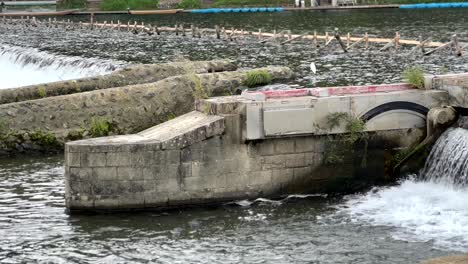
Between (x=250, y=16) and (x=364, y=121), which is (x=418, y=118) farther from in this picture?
(x=250, y=16)

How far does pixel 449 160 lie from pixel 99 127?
11.3 m

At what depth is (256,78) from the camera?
32469 millimetres

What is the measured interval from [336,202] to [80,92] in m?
12.5

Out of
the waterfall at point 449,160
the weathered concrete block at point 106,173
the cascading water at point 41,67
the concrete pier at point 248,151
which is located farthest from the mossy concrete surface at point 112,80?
the waterfall at point 449,160

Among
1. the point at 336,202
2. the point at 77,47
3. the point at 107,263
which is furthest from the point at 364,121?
the point at 77,47

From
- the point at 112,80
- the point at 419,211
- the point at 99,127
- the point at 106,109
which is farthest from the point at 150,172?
the point at 112,80

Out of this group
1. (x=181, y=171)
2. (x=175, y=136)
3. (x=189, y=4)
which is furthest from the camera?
(x=189, y=4)

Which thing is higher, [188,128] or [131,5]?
[131,5]

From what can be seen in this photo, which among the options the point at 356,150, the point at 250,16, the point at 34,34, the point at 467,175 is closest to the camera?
the point at 467,175

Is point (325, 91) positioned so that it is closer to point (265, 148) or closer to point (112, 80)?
point (265, 148)

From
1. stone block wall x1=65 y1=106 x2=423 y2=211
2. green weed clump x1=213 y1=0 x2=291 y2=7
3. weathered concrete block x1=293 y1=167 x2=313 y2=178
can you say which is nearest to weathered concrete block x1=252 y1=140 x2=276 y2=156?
stone block wall x1=65 y1=106 x2=423 y2=211

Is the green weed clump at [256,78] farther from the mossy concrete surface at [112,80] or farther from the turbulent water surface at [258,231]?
the turbulent water surface at [258,231]

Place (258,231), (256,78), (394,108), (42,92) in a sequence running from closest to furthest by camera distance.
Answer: (258,231) < (394,108) < (42,92) < (256,78)

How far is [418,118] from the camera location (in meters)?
22.5
